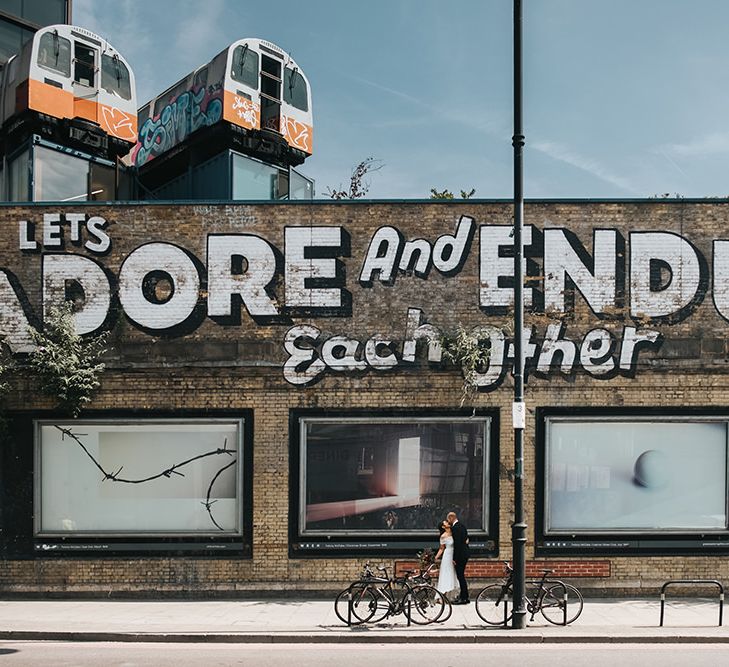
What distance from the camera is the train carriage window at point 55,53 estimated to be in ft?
67.3

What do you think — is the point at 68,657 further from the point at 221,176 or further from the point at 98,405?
the point at 221,176

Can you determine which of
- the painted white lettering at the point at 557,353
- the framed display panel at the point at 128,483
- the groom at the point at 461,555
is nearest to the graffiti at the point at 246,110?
the framed display panel at the point at 128,483

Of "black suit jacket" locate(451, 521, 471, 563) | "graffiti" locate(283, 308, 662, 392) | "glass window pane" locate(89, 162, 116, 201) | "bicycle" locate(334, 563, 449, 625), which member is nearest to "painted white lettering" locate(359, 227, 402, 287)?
"graffiti" locate(283, 308, 662, 392)

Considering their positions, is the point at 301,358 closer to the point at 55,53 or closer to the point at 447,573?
the point at 447,573

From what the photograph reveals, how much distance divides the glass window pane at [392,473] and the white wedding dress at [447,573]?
63.5 inches

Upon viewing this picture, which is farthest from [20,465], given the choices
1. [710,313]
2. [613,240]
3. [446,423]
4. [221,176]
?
[710,313]

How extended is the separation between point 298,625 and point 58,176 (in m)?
14.7

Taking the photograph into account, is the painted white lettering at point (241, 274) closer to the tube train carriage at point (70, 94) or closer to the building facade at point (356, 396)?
the building facade at point (356, 396)

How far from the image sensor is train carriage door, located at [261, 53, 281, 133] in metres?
22.6

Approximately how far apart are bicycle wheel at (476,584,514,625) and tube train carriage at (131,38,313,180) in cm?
1465

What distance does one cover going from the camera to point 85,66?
21641mm

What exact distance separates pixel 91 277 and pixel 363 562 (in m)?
8.08

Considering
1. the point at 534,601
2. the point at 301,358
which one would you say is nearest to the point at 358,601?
the point at 534,601

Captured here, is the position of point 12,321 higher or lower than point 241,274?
lower
